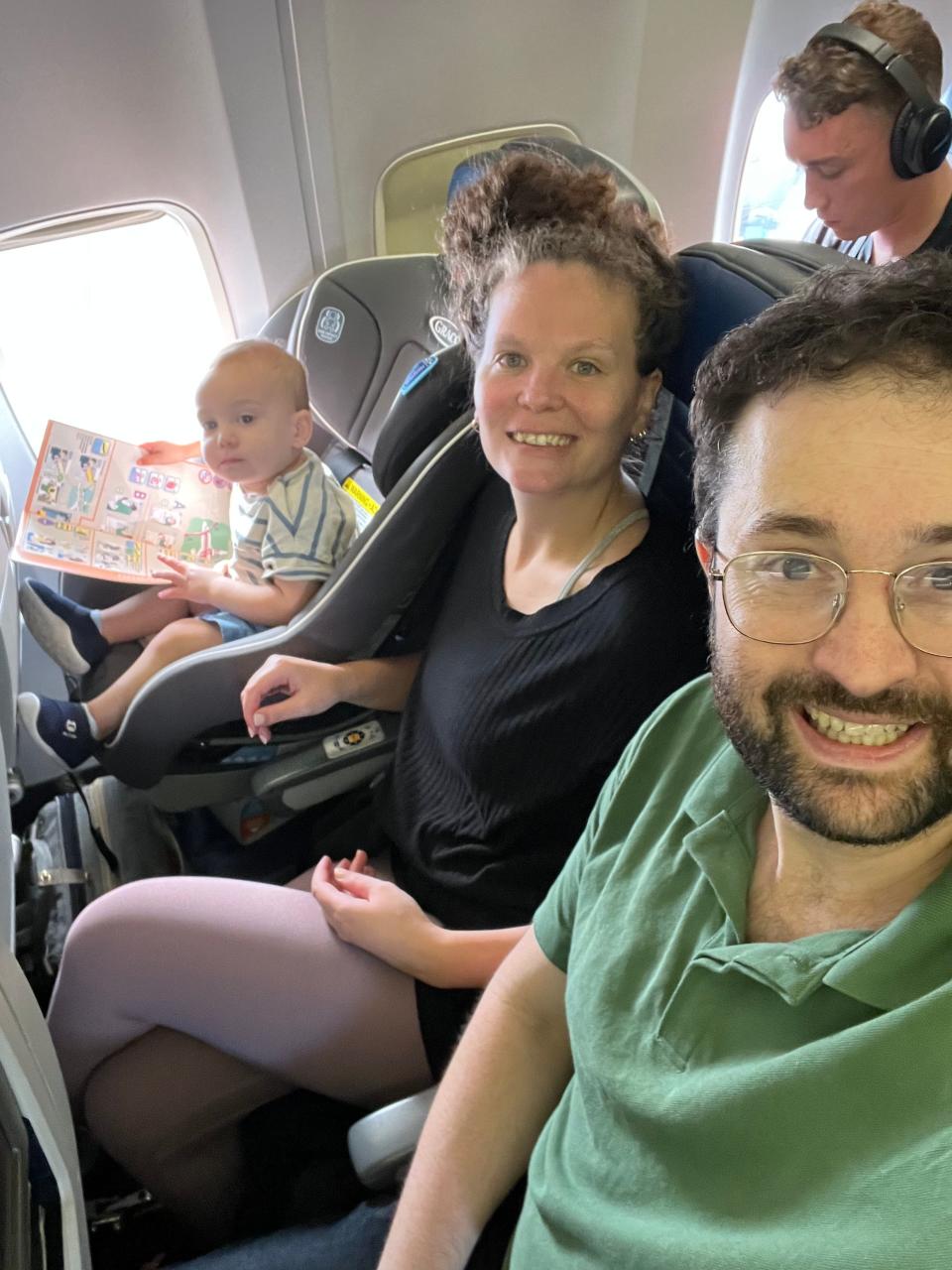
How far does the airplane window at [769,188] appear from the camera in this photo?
2873 mm

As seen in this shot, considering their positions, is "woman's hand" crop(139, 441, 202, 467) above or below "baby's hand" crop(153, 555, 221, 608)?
above

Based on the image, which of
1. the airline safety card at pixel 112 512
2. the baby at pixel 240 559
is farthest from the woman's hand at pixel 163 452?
the baby at pixel 240 559

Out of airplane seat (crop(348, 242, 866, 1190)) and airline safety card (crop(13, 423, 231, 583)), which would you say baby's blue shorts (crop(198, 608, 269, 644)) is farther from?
airplane seat (crop(348, 242, 866, 1190))

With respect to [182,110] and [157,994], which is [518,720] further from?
[182,110]

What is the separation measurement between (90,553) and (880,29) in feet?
6.26

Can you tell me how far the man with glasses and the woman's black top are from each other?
28 centimetres

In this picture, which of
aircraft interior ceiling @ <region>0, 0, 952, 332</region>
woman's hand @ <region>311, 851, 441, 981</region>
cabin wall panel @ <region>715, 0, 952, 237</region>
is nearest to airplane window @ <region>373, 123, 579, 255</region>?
aircraft interior ceiling @ <region>0, 0, 952, 332</region>

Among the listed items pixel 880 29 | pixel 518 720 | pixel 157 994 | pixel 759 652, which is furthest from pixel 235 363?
pixel 759 652

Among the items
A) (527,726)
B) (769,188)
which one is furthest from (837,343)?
(769,188)

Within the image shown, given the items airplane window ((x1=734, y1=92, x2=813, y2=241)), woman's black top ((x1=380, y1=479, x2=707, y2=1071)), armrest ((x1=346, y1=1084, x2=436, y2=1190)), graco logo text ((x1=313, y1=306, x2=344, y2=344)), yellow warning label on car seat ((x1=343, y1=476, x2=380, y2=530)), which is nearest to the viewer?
armrest ((x1=346, y1=1084, x2=436, y2=1190))

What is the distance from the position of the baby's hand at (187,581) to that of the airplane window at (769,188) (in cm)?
196

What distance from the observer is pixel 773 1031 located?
69 centimetres

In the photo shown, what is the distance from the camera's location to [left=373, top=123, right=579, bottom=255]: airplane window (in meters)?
2.88

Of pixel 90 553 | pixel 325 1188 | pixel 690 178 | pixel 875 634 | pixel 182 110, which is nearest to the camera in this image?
pixel 875 634
